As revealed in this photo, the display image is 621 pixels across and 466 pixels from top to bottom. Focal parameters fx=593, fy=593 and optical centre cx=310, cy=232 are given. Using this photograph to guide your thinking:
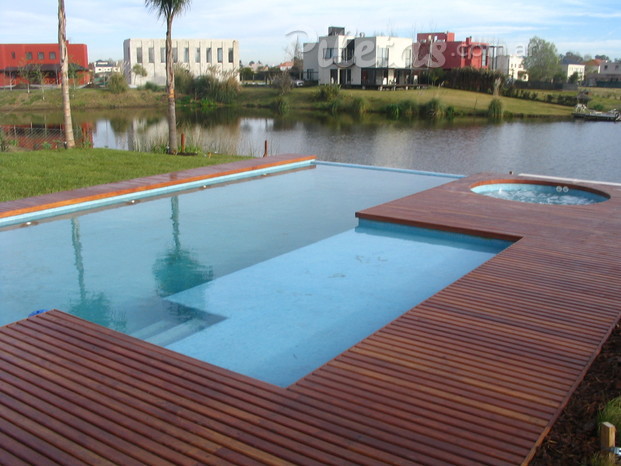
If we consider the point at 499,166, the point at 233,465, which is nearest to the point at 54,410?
the point at 233,465

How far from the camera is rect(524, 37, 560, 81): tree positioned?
5794 cm

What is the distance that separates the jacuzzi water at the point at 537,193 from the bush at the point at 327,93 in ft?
91.1

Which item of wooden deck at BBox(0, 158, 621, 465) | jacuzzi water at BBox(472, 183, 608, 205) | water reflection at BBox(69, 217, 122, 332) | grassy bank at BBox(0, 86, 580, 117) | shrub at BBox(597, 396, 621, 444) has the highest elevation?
grassy bank at BBox(0, 86, 580, 117)

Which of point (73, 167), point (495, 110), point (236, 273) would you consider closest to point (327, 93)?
point (495, 110)

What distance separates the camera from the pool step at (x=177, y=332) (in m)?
4.00

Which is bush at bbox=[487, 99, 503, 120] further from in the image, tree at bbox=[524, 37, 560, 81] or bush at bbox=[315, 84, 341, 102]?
tree at bbox=[524, 37, 560, 81]

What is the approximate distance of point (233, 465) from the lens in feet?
7.22

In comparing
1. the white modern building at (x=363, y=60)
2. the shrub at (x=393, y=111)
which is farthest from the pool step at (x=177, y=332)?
the white modern building at (x=363, y=60)

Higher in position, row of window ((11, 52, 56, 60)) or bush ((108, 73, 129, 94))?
row of window ((11, 52, 56, 60))

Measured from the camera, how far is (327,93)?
36.0 m

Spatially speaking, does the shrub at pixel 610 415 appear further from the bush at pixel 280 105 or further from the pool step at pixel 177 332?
the bush at pixel 280 105

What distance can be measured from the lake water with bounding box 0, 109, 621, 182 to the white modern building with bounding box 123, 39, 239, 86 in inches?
594

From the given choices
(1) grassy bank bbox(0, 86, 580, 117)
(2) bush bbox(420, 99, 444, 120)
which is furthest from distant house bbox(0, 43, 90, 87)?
(2) bush bbox(420, 99, 444, 120)

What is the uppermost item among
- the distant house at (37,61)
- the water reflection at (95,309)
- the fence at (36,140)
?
the distant house at (37,61)
